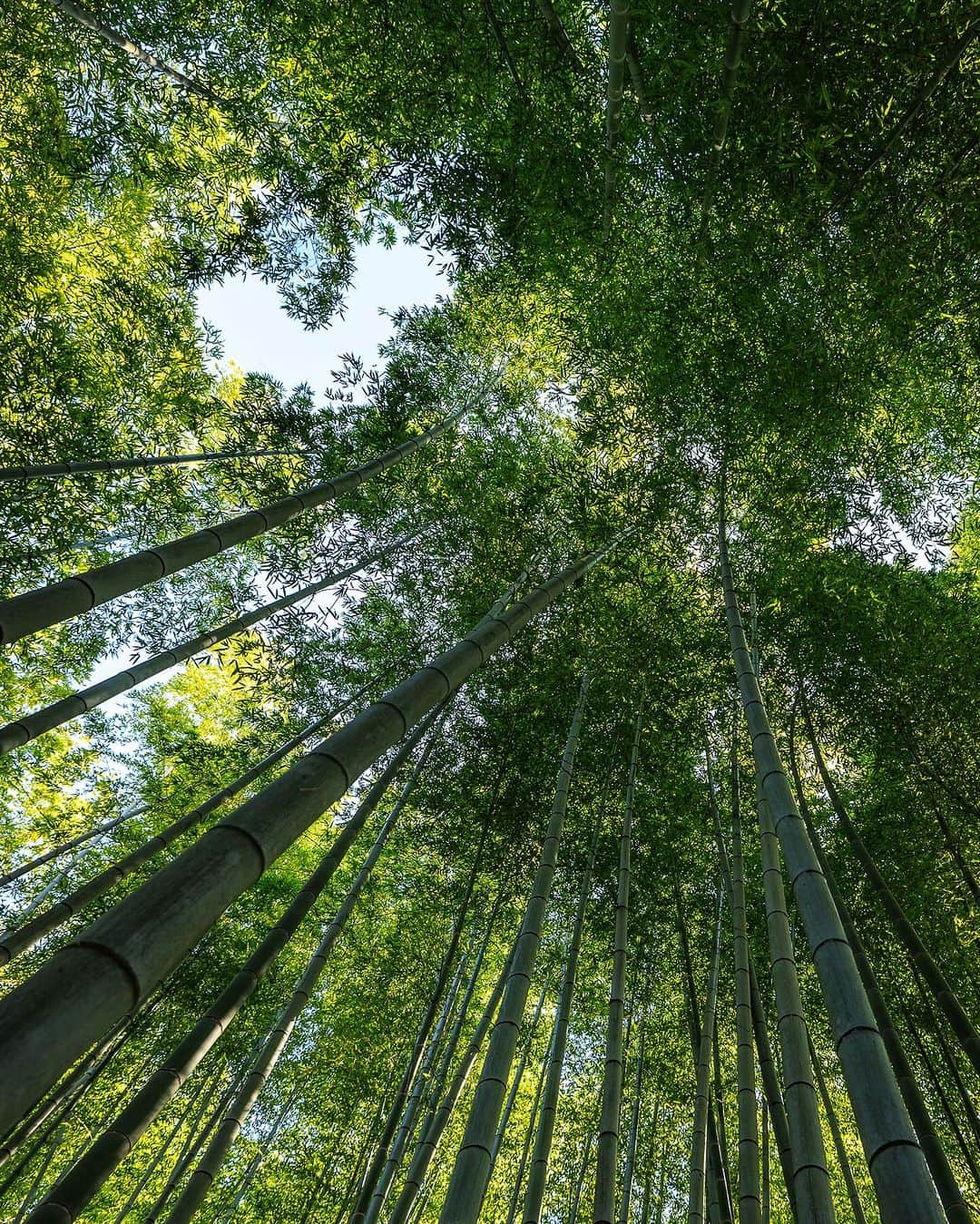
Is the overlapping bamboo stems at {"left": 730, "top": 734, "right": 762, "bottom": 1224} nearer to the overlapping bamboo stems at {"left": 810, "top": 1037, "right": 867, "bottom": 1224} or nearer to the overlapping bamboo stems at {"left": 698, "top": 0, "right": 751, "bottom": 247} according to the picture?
the overlapping bamboo stems at {"left": 810, "top": 1037, "right": 867, "bottom": 1224}

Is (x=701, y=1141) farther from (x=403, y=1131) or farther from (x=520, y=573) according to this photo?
(x=520, y=573)

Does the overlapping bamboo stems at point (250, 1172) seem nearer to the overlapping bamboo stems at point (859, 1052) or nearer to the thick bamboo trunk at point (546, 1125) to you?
the thick bamboo trunk at point (546, 1125)

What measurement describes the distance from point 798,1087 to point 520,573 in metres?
4.03

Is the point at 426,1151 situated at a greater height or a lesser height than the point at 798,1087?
greater

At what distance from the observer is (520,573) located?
545 centimetres

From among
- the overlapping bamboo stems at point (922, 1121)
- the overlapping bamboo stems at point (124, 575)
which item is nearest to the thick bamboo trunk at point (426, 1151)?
the overlapping bamboo stems at point (922, 1121)

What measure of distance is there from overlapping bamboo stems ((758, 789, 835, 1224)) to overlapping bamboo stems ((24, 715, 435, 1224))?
6.15 feet

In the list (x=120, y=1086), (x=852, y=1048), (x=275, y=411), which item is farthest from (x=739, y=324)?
(x=120, y=1086)

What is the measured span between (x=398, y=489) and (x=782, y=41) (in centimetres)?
429

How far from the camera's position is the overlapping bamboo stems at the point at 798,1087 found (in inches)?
67.4

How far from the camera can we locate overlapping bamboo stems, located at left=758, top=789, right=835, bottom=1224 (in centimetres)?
171

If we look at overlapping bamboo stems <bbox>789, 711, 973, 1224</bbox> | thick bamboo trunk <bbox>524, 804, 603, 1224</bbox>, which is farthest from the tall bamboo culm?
thick bamboo trunk <bbox>524, 804, 603, 1224</bbox>

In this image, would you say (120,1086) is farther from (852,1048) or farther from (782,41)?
(782,41)

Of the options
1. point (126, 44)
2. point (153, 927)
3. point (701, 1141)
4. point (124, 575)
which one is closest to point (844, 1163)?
point (701, 1141)
